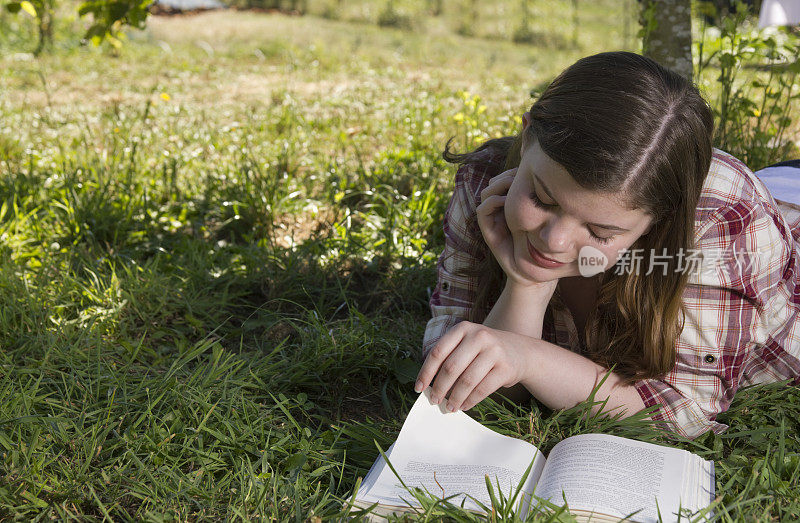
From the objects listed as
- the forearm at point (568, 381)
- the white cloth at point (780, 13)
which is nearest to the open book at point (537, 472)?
the forearm at point (568, 381)

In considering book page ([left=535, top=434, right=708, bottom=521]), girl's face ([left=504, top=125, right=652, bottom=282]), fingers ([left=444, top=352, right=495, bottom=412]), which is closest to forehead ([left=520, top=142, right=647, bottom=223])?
girl's face ([left=504, top=125, right=652, bottom=282])

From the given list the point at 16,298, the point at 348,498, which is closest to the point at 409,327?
the point at 348,498

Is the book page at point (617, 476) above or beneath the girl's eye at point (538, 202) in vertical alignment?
beneath

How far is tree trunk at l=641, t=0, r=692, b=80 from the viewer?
10.8 feet

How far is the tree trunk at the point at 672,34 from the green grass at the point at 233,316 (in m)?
1.04

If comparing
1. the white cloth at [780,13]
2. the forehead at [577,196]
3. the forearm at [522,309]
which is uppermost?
the white cloth at [780,13]

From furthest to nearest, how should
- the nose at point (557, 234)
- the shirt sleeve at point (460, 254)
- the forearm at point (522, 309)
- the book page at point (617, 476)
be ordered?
the shirt sleeve at point (460, 254) → the forearm at point (522, 309) → the nose at point (557, 234) → the book page at point (617, 476)

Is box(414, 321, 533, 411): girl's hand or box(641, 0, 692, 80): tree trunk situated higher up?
box(641, 0, 692, 80): tree trunk

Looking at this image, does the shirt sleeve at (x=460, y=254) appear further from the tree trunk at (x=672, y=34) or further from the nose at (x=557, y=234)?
the tree trunk at (x=672, y=34)

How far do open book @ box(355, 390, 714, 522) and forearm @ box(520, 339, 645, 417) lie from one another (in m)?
0.16

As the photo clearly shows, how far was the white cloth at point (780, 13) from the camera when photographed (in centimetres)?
358

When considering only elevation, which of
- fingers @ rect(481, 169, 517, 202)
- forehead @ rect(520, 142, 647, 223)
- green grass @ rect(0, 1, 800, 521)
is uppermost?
forehead @ rect(520, 142, 647, 223)

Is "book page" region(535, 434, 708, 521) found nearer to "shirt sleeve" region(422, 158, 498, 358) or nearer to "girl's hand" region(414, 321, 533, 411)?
"girl's hand" region(414, 321, 533, 411)

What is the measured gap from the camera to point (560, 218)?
1621 millimetres
